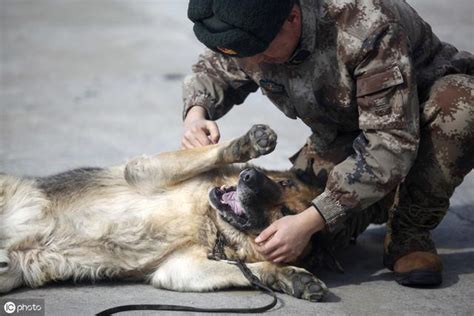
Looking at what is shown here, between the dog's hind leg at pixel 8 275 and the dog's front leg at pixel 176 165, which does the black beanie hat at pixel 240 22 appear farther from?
the dog's hind leg at pixel 8 275

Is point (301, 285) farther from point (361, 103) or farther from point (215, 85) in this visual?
point (215, 85)

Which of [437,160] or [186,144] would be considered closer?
[437,160]

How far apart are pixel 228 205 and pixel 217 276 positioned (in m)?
0.41

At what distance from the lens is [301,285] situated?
378 cm

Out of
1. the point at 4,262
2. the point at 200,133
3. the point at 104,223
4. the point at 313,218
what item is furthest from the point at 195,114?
the point at 4,262

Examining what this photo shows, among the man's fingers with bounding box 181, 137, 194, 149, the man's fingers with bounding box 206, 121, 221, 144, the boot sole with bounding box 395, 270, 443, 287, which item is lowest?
the boot sole with bounding box 395, 270, 443, 287

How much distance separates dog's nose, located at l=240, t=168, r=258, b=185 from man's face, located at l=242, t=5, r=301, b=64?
0.57 meters

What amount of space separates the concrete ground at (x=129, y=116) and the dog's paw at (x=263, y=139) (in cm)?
71

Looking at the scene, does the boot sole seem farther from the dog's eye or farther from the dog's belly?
the dog's belly

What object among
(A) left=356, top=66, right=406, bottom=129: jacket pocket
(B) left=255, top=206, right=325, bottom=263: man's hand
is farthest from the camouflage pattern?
(B) left=255, top=206, right=325, bottom=263: man's hand

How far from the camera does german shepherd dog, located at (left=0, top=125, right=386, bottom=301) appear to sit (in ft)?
12.9

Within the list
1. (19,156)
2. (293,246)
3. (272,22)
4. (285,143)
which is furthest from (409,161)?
(19,156)

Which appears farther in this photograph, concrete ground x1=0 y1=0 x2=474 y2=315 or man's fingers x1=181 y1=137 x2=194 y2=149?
man's fingers x1=181 y1=137 x2=194 y2=149

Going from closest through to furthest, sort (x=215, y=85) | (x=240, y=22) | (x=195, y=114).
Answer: (x=240, y=22), (x=195, y=114), (x=215, y=85)
